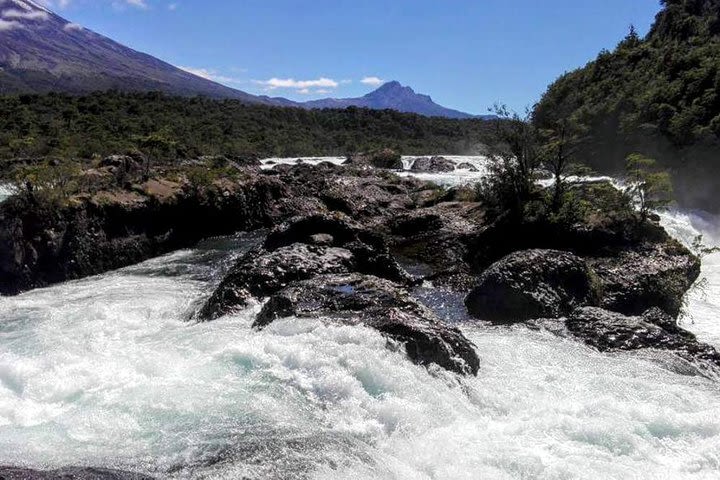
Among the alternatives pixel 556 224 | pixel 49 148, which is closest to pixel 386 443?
pixel 556 224

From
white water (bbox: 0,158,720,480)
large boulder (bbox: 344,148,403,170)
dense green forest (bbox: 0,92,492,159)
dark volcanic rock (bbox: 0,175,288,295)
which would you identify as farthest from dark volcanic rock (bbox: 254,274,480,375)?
large boulder (bbox: 344,148,403,170)

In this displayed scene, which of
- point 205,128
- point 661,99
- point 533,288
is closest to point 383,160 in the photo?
point 661,99

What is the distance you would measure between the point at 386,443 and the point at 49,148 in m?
37.8

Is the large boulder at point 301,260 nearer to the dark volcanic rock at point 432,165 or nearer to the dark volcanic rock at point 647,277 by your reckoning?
the dark volcanic rock at point 647,277

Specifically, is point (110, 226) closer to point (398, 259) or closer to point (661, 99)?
point (398, 259)

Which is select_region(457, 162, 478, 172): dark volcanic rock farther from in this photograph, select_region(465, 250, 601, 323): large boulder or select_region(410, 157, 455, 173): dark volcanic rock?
select_region(465, 250, 601, 323): large boulder

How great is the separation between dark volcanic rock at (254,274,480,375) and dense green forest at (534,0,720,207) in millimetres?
13757

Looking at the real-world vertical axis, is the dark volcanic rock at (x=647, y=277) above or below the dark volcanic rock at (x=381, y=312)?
above

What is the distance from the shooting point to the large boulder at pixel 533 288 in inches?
465

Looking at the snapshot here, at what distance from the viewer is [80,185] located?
17.4m

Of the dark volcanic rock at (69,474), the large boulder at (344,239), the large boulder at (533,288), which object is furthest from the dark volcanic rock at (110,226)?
the large boulder at (533,288)

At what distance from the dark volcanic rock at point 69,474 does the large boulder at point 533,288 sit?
829cm

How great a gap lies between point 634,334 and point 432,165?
34.7 metres

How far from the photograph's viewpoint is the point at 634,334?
33.6 ft
